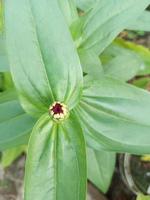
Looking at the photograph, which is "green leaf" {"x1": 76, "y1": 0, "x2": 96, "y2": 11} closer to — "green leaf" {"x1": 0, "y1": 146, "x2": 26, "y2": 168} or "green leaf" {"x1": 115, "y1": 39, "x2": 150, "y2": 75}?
"green leaf" {"x1": 115, "y1": 39, "x2": 150, "y2": 75}

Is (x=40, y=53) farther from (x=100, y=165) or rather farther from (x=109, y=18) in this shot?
(x=100, y=165)

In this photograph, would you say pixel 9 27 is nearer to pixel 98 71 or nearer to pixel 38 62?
pixel 38 62

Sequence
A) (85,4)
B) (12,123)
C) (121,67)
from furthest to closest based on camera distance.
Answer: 1. (121,67)
2. (85,4)
3. (12,123)

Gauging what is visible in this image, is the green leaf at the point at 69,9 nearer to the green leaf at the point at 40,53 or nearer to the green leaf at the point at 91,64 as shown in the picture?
the green leaf at the point at 91,64

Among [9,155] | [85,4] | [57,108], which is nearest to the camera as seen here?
[57,108]

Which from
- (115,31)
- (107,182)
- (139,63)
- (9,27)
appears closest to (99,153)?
(107,182)

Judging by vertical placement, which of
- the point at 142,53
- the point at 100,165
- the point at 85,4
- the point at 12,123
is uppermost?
the point at 85,4

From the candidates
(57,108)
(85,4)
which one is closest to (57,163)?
(57,108)
